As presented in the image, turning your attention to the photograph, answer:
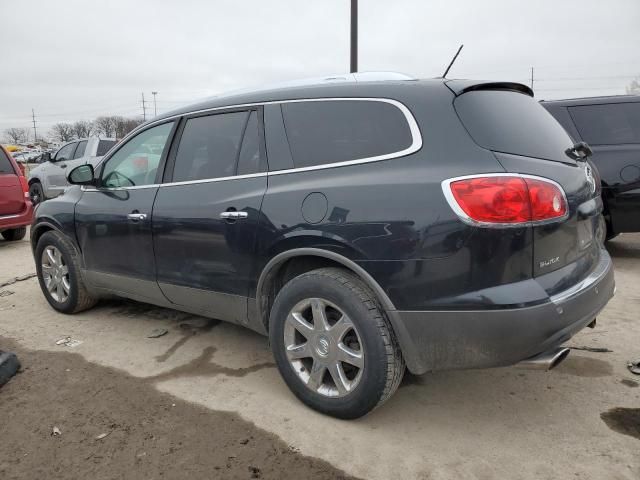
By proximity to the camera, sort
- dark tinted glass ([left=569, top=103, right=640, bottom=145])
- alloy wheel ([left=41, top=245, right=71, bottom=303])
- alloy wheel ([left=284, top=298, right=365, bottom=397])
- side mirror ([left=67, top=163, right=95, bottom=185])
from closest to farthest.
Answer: alloy wheel ([left=284, top=298, right=365, bottom=397])
side mirror ([left=67, top=163, right=95, bottom=185])
alloy wheel ([left=41, top=245, right=71, bottom=303])
dark tinted glass ([left=569, top=103, right=640, bottom=145])

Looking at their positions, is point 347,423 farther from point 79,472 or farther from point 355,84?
point 355,84

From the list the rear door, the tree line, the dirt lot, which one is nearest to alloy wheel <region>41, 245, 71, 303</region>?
the dirt lot

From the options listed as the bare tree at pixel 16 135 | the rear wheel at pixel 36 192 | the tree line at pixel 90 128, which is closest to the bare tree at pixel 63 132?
the tree line at pixel 90 128

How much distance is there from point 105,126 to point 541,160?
3230 inches

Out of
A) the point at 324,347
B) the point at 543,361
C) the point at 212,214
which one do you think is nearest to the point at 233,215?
the point at 212,214

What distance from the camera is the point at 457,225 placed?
218 centimetres

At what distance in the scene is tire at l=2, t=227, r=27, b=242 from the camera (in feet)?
28.2

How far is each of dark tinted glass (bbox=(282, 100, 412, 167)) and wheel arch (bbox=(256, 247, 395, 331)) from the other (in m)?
0.50

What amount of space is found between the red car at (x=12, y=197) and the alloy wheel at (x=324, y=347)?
6882 mm

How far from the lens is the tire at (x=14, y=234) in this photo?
861cm

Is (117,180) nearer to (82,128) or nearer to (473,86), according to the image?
(473,86)

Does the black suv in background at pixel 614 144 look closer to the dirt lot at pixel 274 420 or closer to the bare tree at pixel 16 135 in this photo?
the dirt lot at pixel 274 420

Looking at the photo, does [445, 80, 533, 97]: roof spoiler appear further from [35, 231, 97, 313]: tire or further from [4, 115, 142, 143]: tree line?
[4, 115, 142, 143]: tree line

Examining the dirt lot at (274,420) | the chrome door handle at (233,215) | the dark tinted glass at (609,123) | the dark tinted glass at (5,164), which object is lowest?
the dirt lot at (274,420)
